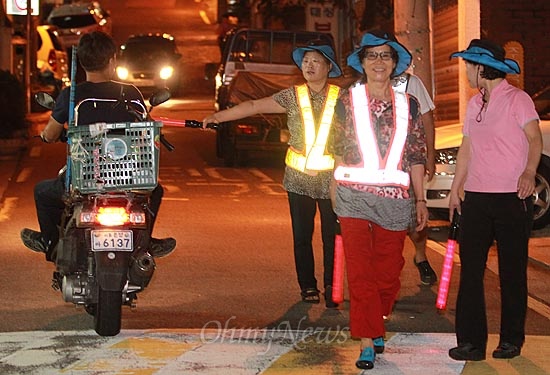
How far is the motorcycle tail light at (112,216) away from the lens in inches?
301

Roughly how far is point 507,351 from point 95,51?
3.30 m

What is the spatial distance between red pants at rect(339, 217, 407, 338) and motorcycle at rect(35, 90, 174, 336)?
1.26 m

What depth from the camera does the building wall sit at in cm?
2148

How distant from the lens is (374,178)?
7.34 metres

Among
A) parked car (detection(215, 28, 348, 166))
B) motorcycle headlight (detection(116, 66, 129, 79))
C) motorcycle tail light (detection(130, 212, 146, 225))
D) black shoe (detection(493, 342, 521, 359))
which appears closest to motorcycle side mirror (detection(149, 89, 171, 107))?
motorcycle tail light (detection(130, 212, 146, 225))

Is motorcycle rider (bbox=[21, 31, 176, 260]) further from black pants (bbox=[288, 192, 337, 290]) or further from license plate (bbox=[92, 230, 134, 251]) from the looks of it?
black pants (bbox=[288, 192, 337, 290])

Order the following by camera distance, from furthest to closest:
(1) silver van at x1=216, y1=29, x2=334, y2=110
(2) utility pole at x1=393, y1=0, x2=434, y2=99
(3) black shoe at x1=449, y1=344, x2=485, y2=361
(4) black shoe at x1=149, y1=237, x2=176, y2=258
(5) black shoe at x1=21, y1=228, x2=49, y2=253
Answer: (1) silver van at x1=216, y1=29, x2=334, y2=110
(2) utility pole at x1=393, y1=0, x2=434, y2=99
(5) black shoe at x1=21, y1=228, x2=49, y2=253
(4) black shoe at x1=149, y1=237, x2=176, y2=258
(3) black shoe at x1=449, y1=344, x2=485, y2=361

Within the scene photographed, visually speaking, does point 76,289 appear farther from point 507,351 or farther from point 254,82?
point 254,82

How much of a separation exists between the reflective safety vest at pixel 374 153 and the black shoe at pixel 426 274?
123 inches

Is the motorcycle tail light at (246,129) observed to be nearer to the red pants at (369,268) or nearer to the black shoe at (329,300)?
the black shoe at (329,300)

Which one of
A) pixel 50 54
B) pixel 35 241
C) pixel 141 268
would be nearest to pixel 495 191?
pixel 141 268

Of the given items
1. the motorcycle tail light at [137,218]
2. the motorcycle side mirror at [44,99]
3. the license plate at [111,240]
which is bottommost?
the license plate at [111,240]

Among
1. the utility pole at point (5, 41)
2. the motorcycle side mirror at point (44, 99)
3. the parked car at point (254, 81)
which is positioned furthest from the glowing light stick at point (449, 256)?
the utility pole at point (5, 41)

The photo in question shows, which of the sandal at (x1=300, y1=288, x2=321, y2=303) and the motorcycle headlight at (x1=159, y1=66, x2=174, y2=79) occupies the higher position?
the motorcycle headlight at (x1=159, y1=66, x2=174, y2=79)
